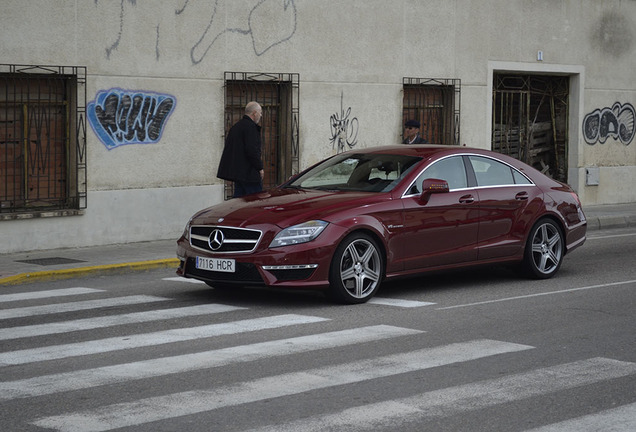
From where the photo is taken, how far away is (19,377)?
7258mm

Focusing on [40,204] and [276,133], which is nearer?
[40,204]

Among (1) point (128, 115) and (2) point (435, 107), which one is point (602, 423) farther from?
(2) point (435, 107)

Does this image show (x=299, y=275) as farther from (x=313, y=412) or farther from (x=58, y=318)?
(x=313, y=412)

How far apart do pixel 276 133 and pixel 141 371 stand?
11030 millimetres

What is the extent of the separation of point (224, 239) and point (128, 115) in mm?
6294

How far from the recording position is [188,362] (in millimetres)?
7707

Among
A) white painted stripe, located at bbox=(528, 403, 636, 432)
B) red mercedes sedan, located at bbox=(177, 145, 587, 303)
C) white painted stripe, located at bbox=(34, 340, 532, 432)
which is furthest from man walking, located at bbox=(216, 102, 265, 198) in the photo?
white painted stripe, located at bbox=(528, 403, 636, 432)

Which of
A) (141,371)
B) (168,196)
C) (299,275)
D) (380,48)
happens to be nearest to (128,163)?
(168,196)

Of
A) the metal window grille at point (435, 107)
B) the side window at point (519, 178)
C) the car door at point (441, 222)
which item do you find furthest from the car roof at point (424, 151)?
the metal window grille at point (435, 107)

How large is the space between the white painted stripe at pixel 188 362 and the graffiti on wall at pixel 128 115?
7.71 meters

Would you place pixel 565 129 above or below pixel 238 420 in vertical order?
above

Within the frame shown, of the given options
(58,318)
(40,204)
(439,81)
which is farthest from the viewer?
(439,81)

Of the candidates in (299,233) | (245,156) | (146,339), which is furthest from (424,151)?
(146,339)

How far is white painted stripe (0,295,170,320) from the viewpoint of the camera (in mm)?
9977
